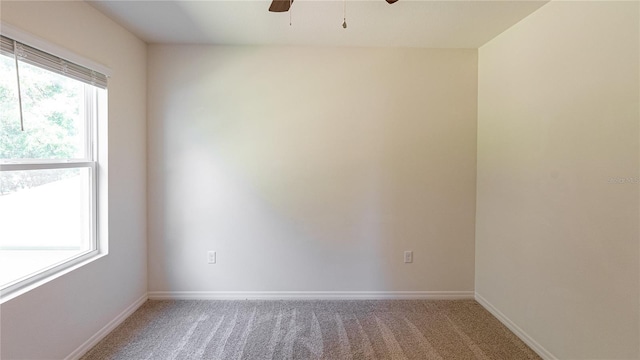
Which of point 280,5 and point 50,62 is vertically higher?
point 280,5

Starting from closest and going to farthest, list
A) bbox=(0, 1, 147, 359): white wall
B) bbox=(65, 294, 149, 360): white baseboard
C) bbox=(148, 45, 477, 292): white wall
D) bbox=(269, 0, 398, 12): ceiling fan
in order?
bbox=(0, 1, 147, 359): white wall < bbox=(269, 0, 398, 12): ceiling fan < bbox=(65, 294, 149, 360): white baseboard < bbox=(148, 45, 477, 292): white wall

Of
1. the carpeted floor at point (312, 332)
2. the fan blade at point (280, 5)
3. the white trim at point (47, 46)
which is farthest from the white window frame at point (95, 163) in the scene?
the fan blade at point (280, 5)

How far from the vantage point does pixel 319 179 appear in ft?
9.21

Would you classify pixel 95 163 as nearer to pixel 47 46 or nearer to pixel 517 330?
pixel 47 46

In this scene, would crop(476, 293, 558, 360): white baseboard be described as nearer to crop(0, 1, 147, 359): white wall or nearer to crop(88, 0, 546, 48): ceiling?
crop(88, 0, 546, 48): ceiling

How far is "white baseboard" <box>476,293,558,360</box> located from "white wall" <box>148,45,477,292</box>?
0.32 metres

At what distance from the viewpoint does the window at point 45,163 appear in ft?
A: 5.22

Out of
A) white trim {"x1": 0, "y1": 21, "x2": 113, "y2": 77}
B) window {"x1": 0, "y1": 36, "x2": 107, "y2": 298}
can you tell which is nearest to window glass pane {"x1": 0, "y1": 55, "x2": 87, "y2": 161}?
window {"x1": 0, "y1": 36, "x2": 107, "y2": 298}

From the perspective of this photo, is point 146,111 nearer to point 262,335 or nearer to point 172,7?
point 172,7

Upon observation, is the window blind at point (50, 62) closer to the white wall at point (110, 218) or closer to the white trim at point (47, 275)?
the white wall at point (110, 218)

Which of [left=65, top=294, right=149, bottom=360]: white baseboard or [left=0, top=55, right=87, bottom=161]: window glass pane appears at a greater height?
[left=0, top=55, right=87, bottom=161]: window glass pane

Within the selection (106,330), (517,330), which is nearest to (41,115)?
(106,330)

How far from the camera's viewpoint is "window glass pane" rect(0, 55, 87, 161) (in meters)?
1.58

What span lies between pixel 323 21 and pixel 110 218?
233cm
